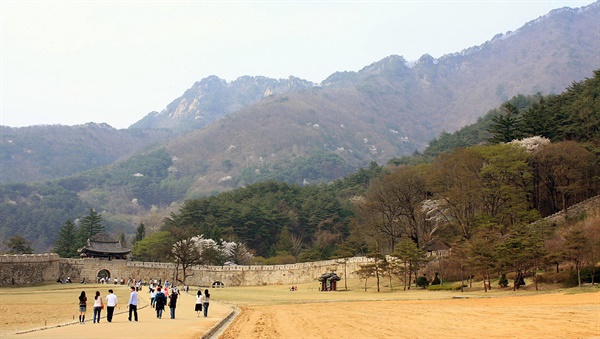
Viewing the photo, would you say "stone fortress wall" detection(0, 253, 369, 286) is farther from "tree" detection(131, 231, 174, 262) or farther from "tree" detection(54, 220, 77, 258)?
"tree" detection(54, 220, 77, 258)

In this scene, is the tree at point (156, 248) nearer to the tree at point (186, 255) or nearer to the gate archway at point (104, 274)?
the tree at point (186, 255)

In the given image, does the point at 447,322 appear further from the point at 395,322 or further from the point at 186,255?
the point at 186,255

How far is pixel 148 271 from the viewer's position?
2788 inches

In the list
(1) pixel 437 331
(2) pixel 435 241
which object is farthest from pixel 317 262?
(1) pixel 437 331

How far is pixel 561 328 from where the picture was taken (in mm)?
18422

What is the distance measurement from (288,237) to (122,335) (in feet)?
219

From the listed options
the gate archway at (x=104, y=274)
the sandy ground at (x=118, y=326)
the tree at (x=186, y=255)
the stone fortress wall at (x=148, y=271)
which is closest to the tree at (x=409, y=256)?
the stone fortress wall at (x=148, y=271)

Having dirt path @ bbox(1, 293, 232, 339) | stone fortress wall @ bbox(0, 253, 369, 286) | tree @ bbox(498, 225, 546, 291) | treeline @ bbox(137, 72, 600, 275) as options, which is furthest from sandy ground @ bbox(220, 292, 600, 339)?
stone fortress wall @ bbox(0, 253, 369, 286)

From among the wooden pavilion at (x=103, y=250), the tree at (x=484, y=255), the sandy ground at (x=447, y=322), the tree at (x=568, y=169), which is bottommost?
the sandy ground at (x=447, y=322)

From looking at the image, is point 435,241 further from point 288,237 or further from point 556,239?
point 288,237

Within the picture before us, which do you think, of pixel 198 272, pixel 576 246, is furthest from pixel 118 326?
pixel 198 272

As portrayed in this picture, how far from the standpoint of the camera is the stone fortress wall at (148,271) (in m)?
63.3

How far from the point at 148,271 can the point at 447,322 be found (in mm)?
55372

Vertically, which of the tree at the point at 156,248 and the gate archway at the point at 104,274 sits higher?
the tree at the point at 156,248
